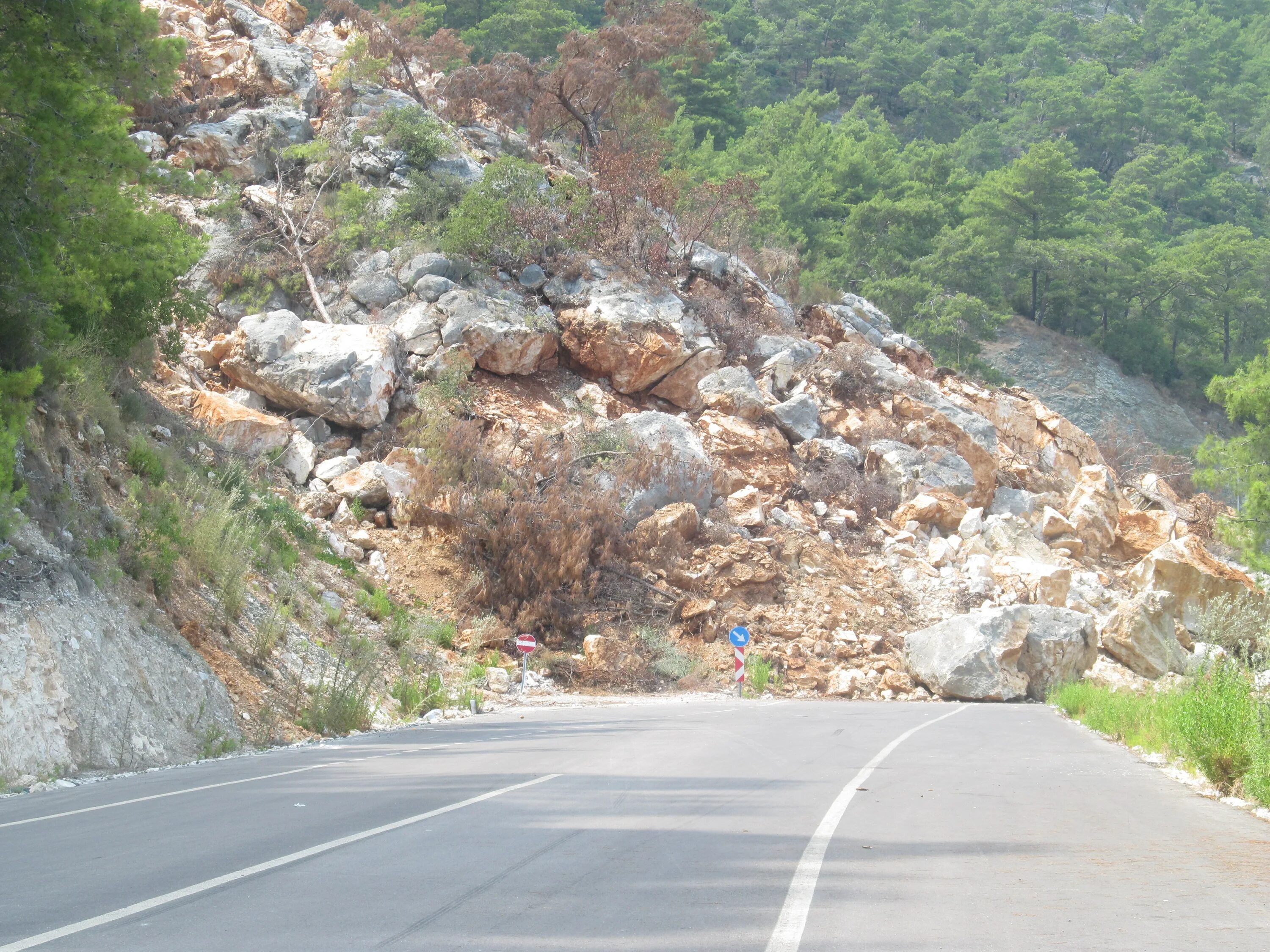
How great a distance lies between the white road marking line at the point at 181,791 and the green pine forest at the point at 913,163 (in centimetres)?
446

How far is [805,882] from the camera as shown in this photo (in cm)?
536

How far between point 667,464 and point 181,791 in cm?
1863

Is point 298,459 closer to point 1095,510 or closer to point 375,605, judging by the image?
point 375,605

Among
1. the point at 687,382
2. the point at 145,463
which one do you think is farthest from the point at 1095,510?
the point at 145,463

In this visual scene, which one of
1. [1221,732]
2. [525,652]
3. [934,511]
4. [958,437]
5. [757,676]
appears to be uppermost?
[958,437]

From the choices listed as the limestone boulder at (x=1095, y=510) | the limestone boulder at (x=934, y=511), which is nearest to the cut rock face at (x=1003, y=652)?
the limestone boulder at (x=934, y=511)

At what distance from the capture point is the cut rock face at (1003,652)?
22.9 m

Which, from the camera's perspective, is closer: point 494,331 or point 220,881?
point 220,881

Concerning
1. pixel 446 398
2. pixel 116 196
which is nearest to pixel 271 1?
pixel 446 398

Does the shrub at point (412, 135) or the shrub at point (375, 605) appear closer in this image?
the shrub at point (375, 605)

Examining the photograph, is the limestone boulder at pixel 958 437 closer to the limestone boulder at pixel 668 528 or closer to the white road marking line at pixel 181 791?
the limestone boulder at pixel 668 528

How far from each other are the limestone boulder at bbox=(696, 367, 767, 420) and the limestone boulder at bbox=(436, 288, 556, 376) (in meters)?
5.03

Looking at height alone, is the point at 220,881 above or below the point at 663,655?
above

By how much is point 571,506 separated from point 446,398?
16.0ft
